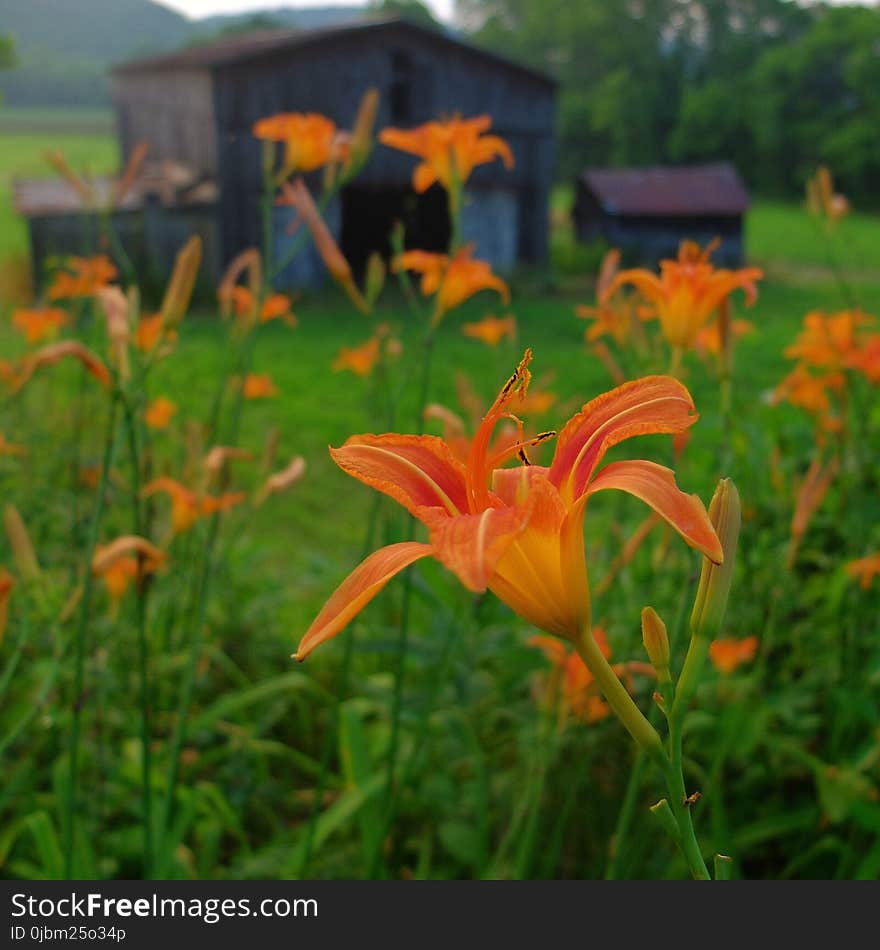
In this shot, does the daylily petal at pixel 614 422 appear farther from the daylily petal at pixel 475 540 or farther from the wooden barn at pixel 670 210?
the wooden barn at pixel 670 210

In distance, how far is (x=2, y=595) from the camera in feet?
3.29

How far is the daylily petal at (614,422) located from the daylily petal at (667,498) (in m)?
0.03

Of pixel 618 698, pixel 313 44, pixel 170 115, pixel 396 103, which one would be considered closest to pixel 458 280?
pixel 618 698

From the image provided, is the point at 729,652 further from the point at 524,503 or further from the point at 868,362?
the point at 524,503

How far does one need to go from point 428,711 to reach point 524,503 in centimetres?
87

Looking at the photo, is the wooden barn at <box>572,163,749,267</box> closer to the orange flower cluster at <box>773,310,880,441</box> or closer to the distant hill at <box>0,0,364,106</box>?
the orange flower cluster at <box>773,310,880,441</box>

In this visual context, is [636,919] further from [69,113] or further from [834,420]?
[69,113]

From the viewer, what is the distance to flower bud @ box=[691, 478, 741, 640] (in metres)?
0.52

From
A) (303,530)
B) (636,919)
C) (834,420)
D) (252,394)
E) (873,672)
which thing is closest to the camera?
(636,919)

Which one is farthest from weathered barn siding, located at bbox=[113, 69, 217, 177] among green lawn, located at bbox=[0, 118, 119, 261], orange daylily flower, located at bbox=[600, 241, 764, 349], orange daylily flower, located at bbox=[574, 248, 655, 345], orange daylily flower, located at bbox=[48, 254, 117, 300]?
orange daylily flower, located at bbox=[600, 241, 764, 349]

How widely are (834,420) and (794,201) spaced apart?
25.7 metres

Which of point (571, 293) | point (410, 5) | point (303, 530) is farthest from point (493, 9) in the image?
point (303, 530)

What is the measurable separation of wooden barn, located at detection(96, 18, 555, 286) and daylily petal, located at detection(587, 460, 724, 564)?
9.45m

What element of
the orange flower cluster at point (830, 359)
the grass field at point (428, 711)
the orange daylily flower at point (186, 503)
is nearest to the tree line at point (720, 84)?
the grass field at point (428, 711)
